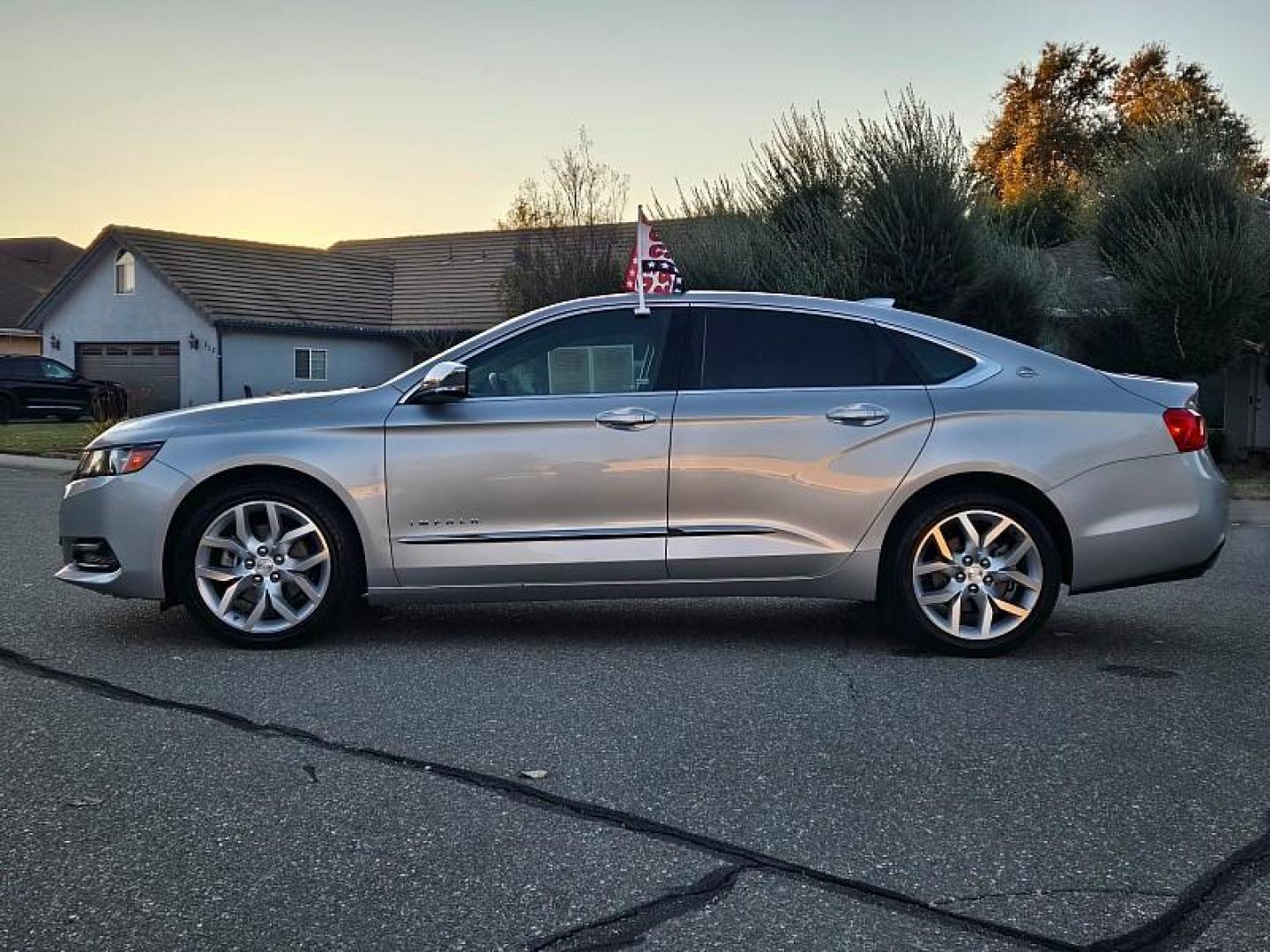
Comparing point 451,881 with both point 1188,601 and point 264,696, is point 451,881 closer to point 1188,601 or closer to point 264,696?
point 264,696

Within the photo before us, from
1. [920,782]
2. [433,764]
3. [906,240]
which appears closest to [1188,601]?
[920,782]

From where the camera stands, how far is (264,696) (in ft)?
17.1

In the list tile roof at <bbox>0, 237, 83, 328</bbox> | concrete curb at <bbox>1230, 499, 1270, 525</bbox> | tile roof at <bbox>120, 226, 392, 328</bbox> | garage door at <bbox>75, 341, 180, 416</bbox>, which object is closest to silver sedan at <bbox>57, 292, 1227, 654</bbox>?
concrete curb at <bbox>1230, 499, 1270, 525</bbox>

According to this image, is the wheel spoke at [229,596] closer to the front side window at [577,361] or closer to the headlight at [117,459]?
the headlight at [117,459]

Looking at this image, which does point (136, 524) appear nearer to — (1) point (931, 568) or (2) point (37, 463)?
(1) point (931, 568)

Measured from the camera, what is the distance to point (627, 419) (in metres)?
6.09

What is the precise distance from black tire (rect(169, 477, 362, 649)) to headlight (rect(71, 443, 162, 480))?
0.35 meters

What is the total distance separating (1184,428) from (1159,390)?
0.22m

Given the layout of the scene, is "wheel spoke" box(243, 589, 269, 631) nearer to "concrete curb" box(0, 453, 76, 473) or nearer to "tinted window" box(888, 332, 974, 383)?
"tinted window" box(888, 332, 974, 383)

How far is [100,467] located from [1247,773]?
16.3 feet

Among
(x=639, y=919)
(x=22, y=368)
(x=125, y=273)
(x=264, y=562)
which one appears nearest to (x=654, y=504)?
(x=264, y=562)

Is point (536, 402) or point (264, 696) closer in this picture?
point (264, 696)

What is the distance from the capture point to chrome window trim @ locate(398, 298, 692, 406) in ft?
20.3

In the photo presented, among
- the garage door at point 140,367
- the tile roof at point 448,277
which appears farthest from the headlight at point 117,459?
the garage door at point 140,367
